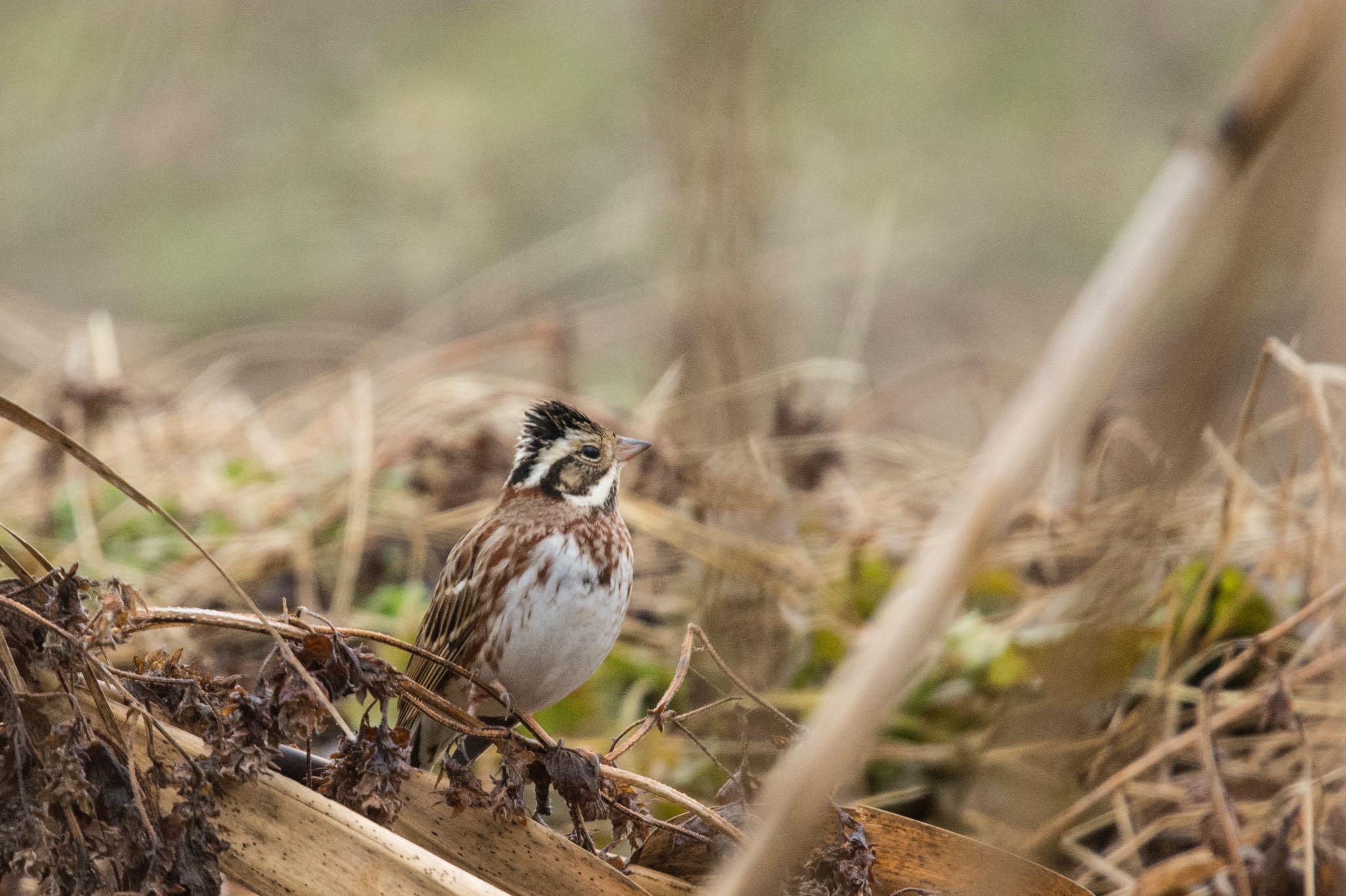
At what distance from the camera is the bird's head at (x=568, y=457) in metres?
3.20

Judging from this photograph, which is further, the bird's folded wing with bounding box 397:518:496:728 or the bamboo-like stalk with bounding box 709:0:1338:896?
the bird's folded wing with bounding box 397:518:496:728

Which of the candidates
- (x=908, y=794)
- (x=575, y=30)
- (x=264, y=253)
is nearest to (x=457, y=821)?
(x=908, y=794)

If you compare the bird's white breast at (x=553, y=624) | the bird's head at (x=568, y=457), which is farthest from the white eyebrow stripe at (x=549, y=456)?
the bird's white breast at (x=553, y=624)

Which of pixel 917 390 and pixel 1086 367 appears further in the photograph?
pixel 917 390

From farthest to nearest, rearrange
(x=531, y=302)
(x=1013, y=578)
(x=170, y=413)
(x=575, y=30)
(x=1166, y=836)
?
(x=575, y=30) → (x=531, y=302) → (x=170, y=413) → (x=1013, y=578) → (x=1166, y=836)

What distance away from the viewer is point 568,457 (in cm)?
323

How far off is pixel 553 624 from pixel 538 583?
0.10 meters

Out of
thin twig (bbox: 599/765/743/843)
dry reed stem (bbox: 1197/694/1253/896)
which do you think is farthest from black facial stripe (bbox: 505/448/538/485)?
dry reed stem (bbox: 1197/694/1253/896)

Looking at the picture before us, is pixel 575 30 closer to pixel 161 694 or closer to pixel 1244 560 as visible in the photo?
pixel 1244 560

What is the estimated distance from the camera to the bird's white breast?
2.94 m

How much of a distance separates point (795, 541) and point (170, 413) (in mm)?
3013

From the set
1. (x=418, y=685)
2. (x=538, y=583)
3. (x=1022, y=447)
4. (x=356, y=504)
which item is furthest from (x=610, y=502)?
(x=1022, y=447)

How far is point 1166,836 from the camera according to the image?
3346 millimetres

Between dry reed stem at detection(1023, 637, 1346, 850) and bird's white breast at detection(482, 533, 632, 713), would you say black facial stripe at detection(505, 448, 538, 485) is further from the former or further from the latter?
dry reed stem at detection(1023, 637, 1346, 850)
